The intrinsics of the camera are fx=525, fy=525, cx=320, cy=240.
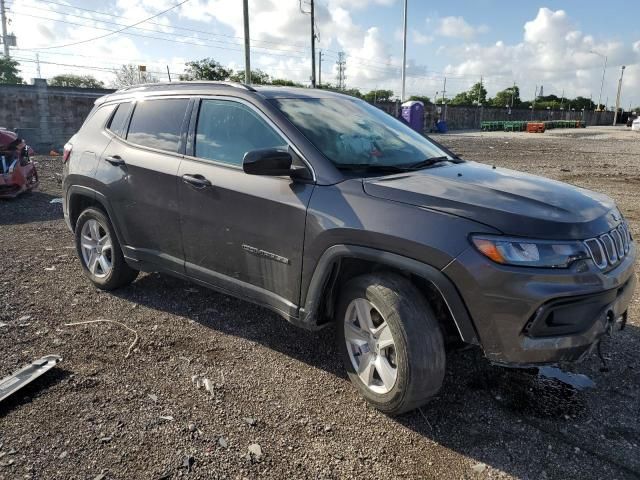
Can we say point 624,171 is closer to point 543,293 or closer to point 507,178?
point 507,178

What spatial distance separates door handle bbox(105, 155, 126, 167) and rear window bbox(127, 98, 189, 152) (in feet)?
0.61

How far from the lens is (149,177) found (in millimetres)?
4129

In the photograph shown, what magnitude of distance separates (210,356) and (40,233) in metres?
4.84

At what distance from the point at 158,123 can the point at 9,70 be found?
67.3 metres

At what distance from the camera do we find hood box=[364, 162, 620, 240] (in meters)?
2.63

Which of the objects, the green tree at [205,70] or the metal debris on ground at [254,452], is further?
the green tree at [205,70]

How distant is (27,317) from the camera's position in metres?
4.39

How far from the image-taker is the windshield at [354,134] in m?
3.44

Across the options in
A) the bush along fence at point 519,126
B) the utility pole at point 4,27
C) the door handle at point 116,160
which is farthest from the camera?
the utility pole at point 4,27

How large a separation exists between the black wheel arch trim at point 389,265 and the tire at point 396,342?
149mm

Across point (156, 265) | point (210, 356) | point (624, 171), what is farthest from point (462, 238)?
point (624, 171)

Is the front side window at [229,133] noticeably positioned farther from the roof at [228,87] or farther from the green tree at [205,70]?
the green tree at [205,70]

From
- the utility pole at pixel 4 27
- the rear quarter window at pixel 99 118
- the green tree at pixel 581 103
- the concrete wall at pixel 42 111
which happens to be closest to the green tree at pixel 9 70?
the utility pole at pixel 4 27

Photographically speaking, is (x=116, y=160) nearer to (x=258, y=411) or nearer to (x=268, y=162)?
(x=268, y=162)
